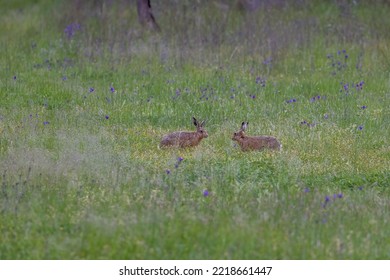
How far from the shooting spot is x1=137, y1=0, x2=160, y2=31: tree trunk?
17.2 metres

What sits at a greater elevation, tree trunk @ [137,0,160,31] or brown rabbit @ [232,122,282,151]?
brown rabbit @ [232,122,282,151]

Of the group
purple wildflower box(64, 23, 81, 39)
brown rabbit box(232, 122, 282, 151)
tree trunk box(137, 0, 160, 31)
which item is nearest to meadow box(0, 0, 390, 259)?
purple wildflower box(64, 23, 81, 39)

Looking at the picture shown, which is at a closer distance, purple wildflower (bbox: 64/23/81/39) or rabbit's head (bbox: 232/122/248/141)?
rabbit's head (bbox: 232/122/248/141)

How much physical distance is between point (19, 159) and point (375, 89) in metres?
6.71

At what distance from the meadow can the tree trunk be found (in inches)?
12.0

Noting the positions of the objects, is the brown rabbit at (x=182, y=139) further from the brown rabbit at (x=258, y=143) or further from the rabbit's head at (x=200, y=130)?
the brown rabbit at (x=258, y=143)

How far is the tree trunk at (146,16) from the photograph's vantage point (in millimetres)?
17203

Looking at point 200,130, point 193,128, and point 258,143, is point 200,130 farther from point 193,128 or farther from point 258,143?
point 193,128

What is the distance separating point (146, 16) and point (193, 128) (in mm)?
6982

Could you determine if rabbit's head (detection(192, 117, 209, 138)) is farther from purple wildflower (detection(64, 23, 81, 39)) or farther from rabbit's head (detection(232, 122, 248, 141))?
purple wildflower (detection(64, 23, 81, 39))

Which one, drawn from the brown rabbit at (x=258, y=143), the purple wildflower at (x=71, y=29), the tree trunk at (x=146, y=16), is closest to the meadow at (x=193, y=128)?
the purple wildflower at (x=71, y=29)

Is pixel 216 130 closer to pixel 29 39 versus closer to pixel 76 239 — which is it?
pixel 76 239

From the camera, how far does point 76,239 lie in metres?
6.44

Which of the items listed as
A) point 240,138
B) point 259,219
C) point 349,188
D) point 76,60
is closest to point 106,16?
point 76,60
